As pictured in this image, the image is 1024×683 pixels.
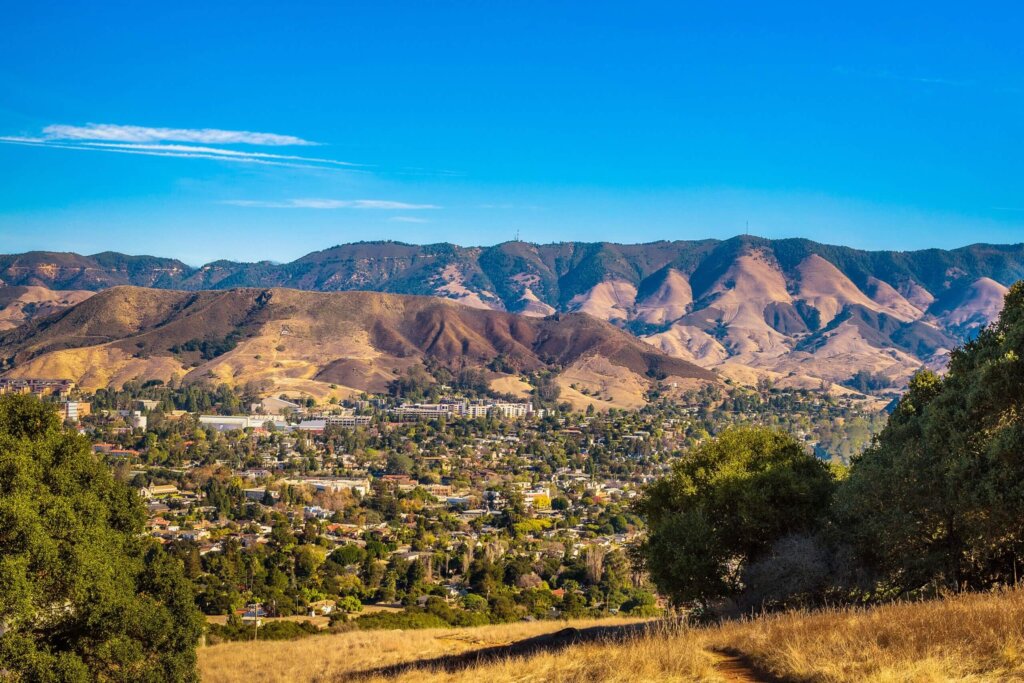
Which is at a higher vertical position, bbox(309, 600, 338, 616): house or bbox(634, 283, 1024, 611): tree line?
bbox(634, 283, 1024, 611): tree line

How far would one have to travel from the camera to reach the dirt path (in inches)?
375

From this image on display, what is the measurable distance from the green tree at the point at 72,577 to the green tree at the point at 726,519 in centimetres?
1085

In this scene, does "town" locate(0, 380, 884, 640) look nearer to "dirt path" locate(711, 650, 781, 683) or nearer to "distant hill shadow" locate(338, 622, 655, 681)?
"distant hill shadow" locate(338, 622, 655, 681)

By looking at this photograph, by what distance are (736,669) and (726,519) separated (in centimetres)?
1380

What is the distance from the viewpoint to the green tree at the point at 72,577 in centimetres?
1493

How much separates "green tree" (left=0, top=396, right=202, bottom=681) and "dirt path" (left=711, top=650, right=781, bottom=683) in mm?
10540

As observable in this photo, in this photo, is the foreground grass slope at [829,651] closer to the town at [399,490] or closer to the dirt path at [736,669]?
the dirt path at [736,669]

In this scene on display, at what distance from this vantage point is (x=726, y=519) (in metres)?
23.5

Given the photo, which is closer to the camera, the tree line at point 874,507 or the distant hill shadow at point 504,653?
the distant hill shadow at point 504,653

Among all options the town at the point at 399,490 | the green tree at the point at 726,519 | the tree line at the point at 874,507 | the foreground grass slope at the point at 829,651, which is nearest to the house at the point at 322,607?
the town at the point at 399,490

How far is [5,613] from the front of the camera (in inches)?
571

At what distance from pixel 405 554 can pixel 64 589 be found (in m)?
42.5

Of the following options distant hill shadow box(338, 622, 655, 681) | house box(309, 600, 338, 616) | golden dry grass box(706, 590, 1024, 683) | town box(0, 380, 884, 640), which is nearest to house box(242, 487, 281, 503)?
town box(0, 380, 884, 640)

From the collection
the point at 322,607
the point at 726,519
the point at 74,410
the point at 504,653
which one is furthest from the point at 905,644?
the point at 74,410
